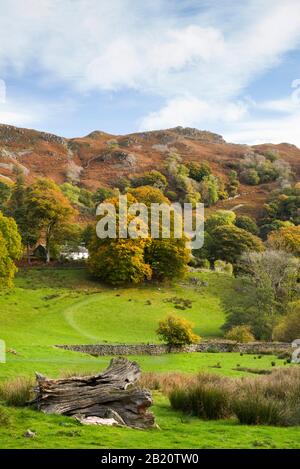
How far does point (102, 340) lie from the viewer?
4544 centimetres

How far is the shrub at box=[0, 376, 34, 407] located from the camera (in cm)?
1495

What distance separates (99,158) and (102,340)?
12677 centimetres

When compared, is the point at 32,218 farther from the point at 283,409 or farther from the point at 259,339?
the point at 283,409

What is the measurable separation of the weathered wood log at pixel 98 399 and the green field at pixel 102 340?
1.62 ft

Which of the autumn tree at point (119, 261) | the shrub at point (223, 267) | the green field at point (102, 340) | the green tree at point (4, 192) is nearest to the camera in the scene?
the green field at point (102, 340)

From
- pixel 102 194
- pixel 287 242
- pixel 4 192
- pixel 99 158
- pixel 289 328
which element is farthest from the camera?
pixel 99 158

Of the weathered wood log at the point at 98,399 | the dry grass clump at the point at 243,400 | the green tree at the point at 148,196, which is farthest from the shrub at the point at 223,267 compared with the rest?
the weathered wood log at the point at 98,399

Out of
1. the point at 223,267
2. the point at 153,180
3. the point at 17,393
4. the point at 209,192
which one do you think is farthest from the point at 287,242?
the point at 17,393

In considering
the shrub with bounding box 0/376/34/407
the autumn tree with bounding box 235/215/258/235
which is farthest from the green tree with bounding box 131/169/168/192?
the shrub with bounding box 0/376/34/407

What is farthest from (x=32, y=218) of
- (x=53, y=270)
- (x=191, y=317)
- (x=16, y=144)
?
(x=16, y=144)

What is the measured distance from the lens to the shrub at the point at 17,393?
14945 millimetres

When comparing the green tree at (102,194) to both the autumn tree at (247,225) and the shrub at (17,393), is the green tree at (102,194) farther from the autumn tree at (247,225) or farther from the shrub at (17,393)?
the shrub at (17,393)

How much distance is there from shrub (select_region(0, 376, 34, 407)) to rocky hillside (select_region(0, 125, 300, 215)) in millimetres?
102112

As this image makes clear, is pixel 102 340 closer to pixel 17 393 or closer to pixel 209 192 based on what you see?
pixel 17 393
